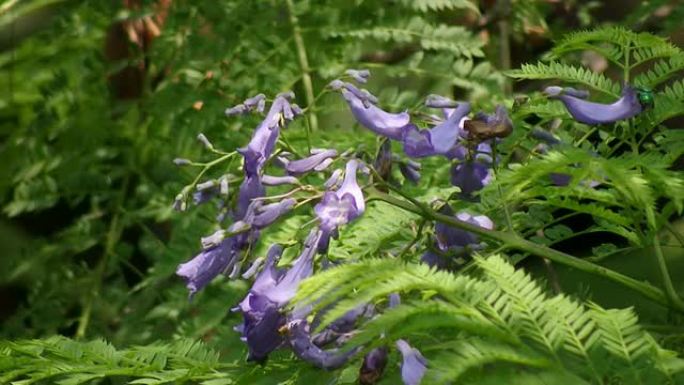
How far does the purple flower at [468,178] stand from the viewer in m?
1.45

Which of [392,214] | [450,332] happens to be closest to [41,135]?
[392,214]

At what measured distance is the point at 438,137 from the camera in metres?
1.40

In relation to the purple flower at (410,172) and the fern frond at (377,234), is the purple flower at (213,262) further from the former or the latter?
the purple flower at (410,172)

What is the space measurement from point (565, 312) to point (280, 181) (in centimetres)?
44

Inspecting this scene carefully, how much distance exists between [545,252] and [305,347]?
269 mm

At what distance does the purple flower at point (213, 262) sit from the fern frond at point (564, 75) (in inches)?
15.0

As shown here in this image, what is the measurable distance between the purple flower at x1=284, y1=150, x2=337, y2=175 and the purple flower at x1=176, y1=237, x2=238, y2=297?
11 centimetres

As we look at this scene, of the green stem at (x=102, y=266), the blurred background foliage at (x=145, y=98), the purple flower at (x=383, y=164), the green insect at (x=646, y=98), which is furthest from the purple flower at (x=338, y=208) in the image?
the green stem at (x=102, y=266)

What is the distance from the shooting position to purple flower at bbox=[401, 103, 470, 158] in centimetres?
140

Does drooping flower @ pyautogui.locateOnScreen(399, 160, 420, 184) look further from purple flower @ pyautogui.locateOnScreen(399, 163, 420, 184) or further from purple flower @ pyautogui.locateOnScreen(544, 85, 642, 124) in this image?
purple flower @ pyautogui.locateOnScreen(544, 85, 642, 124)

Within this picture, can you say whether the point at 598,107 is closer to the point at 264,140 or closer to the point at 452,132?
the point at 452,132

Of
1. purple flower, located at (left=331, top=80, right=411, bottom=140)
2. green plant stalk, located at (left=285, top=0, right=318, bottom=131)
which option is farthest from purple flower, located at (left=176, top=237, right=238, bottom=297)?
green plant stalk, located at (left=285, top=0, right=318, bottom=131)

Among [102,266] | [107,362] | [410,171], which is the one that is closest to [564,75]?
[410,171]

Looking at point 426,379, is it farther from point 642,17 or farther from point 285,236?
point 642,17
